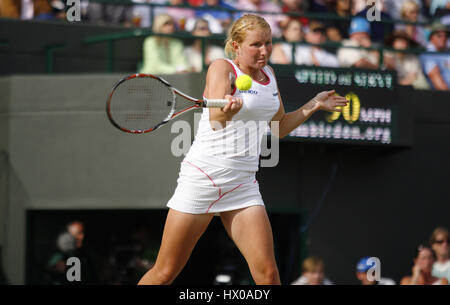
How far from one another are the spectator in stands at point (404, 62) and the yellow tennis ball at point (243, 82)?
5415 millimetres

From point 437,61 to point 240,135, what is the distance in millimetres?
5824

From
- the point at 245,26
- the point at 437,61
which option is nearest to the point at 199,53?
the point at 437,61

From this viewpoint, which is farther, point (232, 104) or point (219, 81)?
point (219, 81)

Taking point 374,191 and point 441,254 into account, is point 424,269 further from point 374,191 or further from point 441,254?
point 374,191

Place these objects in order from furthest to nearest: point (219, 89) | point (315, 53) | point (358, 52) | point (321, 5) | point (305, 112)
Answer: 1. point (321, 5)
2. point (358, 52)
3. point (315, 53)
4. point (305, 112)
5. point (219, 89)

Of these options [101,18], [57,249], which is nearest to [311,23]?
[101,18]

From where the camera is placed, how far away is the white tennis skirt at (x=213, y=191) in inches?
210

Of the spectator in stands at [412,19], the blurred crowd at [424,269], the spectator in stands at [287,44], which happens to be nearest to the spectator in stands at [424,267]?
the blurred crowd at [424,269]

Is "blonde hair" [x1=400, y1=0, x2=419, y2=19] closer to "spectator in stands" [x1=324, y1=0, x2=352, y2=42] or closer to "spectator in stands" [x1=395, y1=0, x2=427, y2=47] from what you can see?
"spectator in stands" [x1=395, y1=0, x2=427, y2=47]

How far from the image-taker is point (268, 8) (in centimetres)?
1087

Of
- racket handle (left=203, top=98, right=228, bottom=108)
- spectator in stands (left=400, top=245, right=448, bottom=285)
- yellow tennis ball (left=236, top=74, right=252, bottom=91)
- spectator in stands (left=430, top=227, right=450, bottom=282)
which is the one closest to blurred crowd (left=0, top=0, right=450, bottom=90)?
spectator in stands (left=430, top=227, right=450, bottom=282)

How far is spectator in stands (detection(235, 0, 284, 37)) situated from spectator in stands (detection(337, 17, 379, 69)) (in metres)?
0.74

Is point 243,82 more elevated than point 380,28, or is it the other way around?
point 380,28

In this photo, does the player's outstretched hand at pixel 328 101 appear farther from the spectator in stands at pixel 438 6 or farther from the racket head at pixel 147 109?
the spectator in stands at pixel 438 6
